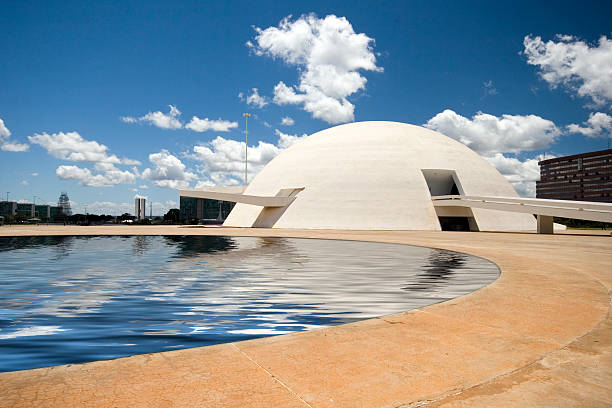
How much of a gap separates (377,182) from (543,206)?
15.4 meters

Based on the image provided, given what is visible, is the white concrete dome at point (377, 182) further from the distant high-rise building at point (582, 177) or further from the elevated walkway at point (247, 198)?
the distant high-rise building at point (582, 177)

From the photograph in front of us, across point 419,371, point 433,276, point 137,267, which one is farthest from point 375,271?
point 419,371

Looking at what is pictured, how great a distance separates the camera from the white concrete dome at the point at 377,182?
40.2 meters

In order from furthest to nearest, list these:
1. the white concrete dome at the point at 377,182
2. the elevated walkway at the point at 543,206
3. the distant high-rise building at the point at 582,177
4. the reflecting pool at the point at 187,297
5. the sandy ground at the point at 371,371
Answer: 1. the distant high-rise building at the point at 582,177
2. the white concrete dome at the point at 377,182
3. the elevated walkway at the point at 543,206
4. the reflecting pool at the point at 187,297
5. the sandy ground at the point at 371,371

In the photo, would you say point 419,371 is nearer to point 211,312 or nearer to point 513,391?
point 513,391

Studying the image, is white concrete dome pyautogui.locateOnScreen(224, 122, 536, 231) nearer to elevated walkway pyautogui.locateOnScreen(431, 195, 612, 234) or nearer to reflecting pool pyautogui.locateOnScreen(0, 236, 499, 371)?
elevated walkway pyautogui.locateOnScreen(431, 195, 612, 234)

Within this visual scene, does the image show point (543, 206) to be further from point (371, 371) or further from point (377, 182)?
point (371, 371)

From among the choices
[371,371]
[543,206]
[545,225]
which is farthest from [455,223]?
[371,371]

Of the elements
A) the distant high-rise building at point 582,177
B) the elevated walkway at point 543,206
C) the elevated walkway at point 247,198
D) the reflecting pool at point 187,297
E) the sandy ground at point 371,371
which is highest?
the distant high-rise building at point 582,177

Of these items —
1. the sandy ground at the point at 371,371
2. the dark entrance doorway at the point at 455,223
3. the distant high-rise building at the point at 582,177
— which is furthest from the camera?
the distant high-rise building at the point at 582,177

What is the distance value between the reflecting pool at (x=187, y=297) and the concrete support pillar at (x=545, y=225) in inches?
939

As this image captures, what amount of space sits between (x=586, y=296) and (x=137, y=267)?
36.8ft

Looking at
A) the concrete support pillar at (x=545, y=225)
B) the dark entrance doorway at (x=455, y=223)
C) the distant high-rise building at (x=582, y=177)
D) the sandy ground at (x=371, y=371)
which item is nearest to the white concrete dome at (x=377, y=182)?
the dark entrance doorway at (x=455, y=223)

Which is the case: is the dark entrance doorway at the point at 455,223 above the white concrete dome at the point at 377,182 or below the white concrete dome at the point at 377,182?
below
